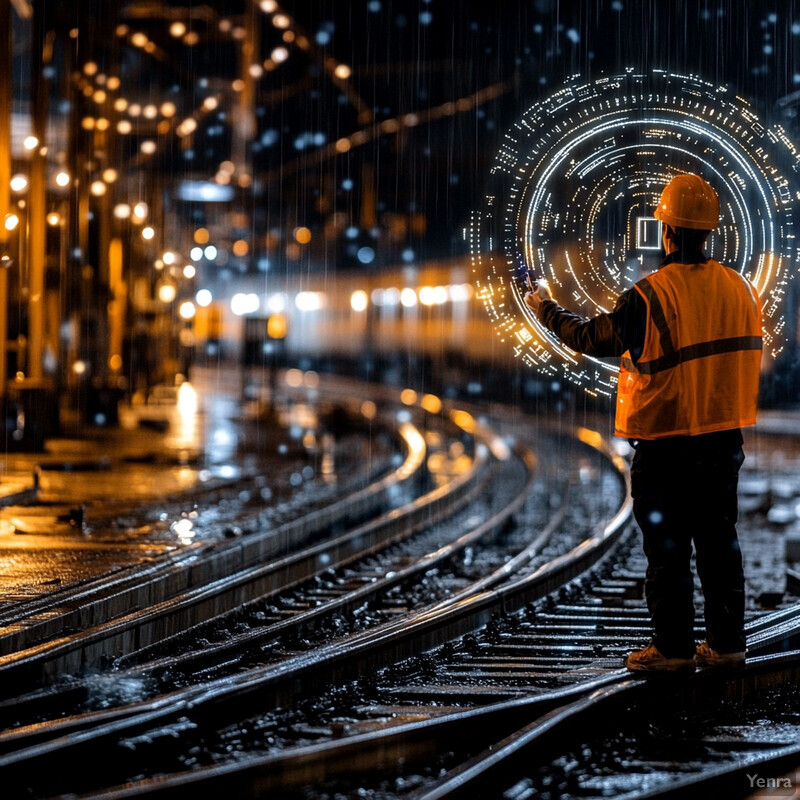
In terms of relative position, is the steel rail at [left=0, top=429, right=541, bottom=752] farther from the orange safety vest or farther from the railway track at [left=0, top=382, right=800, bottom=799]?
the orange safety vest

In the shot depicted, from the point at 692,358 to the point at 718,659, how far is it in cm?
132

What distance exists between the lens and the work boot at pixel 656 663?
5594mm

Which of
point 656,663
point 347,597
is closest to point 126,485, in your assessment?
point 347,597

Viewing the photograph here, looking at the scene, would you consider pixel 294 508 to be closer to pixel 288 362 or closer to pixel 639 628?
pixel 639 628

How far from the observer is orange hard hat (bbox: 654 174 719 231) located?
5.61 m

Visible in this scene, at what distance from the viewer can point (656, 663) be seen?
18.5 ft

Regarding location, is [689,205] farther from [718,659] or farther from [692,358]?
[718,659]

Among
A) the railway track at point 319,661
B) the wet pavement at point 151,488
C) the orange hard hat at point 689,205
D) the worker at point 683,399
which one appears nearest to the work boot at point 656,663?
the worker at point 683,399

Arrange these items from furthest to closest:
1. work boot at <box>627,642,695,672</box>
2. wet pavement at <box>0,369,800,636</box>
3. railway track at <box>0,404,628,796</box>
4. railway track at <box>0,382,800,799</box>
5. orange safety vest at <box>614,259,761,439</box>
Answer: wet pavement at <box>0,369,800,636</box> < work boot at <box>627,642,695,672</box> < orange safety vest at <box>614,259,761,439</box> < railway track at <box>0,404,628,796</box> < railway track at <box>0,382,800,799</box>

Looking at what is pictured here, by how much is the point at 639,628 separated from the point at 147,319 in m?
19.9

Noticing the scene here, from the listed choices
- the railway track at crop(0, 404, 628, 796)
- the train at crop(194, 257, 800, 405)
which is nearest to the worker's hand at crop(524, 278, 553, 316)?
the railway track at crop(0, 404, 628, 796)

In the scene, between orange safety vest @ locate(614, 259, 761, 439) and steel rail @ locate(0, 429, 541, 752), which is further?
orange safety vest @ locate(614, 259, 761, 439)

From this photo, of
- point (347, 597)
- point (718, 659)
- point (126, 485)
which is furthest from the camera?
point (126, 485)

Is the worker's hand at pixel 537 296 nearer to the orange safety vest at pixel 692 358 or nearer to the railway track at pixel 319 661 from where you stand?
the orange safety vest at pixel 692 358
